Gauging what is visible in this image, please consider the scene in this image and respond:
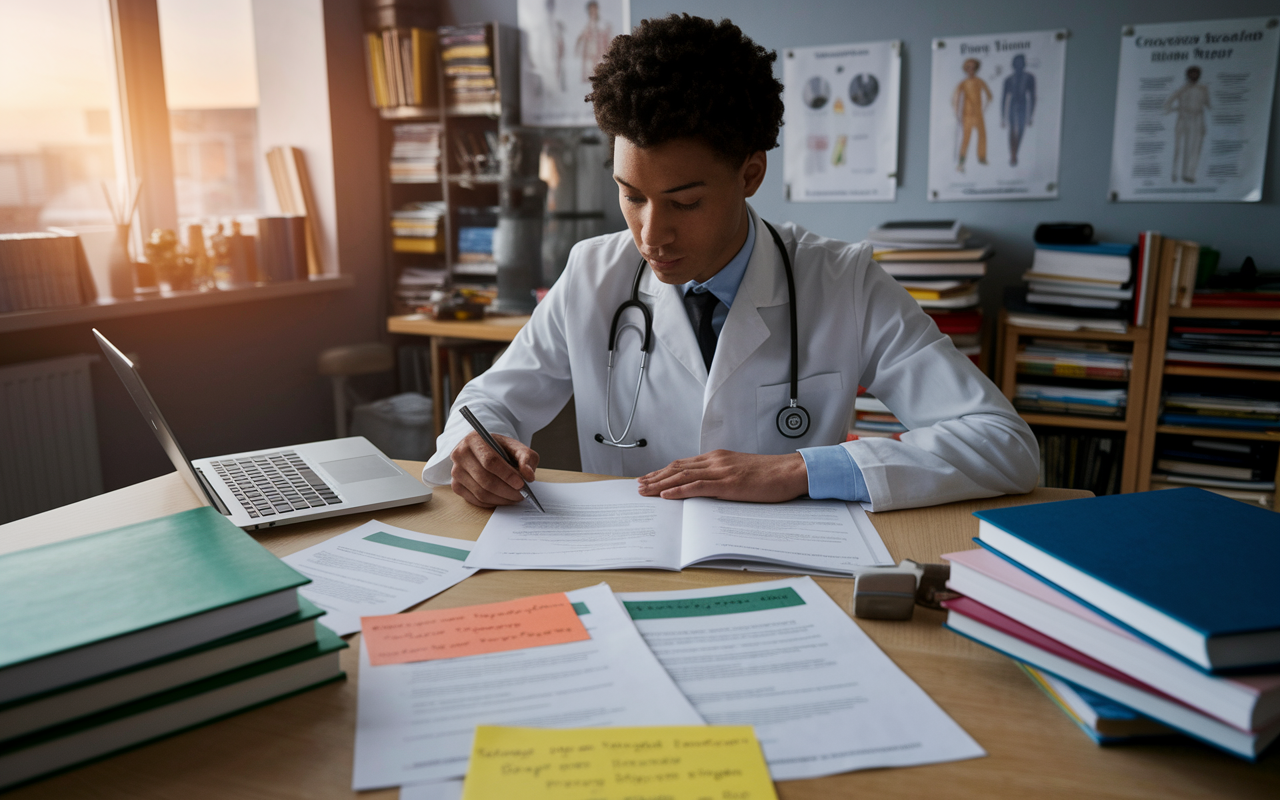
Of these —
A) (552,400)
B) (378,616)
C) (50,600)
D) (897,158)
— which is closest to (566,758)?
(378,616)

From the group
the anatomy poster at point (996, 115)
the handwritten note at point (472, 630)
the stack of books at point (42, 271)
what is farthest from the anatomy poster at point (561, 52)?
the handwritten note at point (472, 630)

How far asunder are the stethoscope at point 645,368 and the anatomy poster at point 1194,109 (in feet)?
5.19

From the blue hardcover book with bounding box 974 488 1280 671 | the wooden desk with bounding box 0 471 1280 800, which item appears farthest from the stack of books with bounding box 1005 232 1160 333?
the wooden desk with bounding box 0 471 1280 800

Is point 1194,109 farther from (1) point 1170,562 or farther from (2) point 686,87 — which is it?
(1) point 1170,562

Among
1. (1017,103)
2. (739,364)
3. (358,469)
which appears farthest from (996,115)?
(358,469)

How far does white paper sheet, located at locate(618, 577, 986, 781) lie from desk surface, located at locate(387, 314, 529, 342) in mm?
2060

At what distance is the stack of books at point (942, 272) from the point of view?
239 cm

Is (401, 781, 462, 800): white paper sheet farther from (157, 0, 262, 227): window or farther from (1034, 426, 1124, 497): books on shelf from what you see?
(157, 0, 262, 227): window

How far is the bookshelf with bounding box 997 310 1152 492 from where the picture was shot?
2281mm

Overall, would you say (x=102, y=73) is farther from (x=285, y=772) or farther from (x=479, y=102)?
(x=285, y=772)

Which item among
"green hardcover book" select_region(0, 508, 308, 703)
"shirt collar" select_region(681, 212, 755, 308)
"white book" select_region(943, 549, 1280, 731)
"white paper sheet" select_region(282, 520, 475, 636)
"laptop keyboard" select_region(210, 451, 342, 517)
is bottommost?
"white paper sheet" select_region(282, 520, 475, 636)

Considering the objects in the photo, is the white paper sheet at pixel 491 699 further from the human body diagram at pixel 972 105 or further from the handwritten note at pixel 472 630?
the human body diagram at pixel 972 105

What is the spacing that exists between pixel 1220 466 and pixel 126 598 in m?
2.55

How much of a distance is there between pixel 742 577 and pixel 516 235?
2475mm
